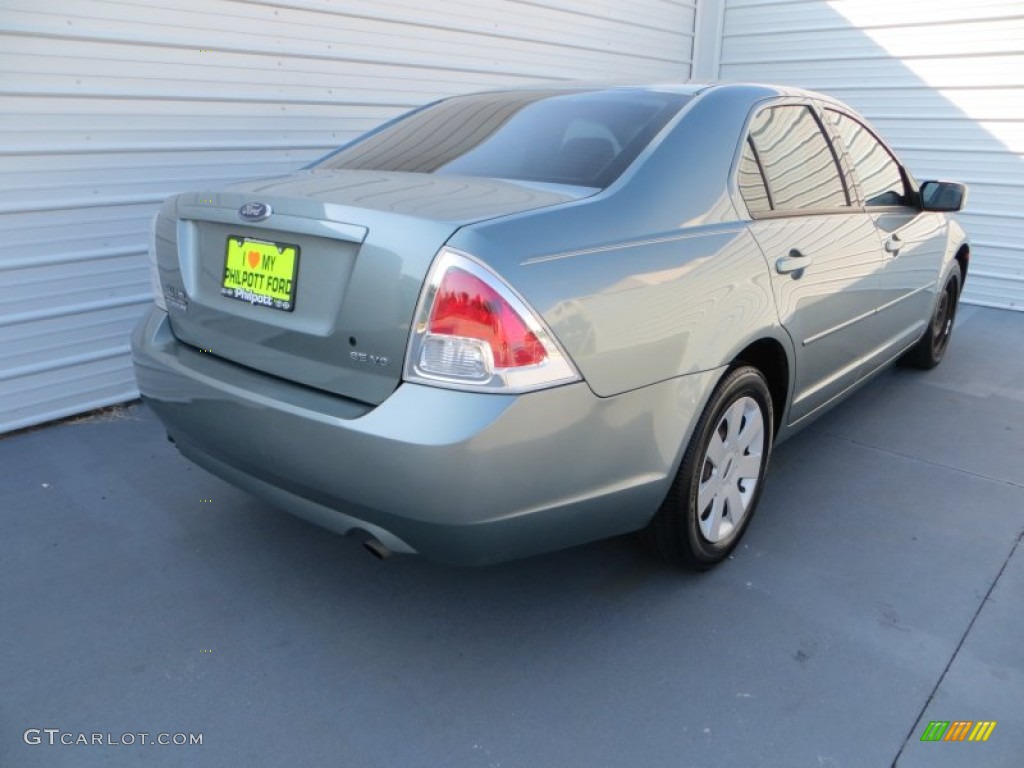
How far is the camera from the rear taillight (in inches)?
72.7

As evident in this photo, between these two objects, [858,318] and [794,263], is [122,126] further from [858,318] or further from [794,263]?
[858,318]

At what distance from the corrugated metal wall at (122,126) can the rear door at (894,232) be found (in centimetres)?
99

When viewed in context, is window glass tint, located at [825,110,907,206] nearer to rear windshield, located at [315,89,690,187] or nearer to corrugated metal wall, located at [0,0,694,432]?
corrugated metal wall, located at [0,0,694,432]

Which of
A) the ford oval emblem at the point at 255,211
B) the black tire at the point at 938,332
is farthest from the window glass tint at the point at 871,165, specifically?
Answer: the ford oval emblem at the point at 255,211

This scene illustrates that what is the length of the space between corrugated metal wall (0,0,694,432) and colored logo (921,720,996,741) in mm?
2911

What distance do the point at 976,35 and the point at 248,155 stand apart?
5800mm


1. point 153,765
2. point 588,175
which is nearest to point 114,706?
point 153,765

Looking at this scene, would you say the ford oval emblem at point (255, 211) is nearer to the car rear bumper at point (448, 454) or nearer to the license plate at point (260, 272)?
the license plate at point (260, 272)

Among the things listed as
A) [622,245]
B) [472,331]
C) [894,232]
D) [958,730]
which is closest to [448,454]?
[472,331]

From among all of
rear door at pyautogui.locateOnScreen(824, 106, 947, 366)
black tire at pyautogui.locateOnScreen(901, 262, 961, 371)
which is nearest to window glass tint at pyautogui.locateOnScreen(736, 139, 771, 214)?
rear door at pyautogui.locateOnScreen(824, 106, 947, 366)

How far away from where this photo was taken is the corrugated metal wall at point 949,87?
6.63m

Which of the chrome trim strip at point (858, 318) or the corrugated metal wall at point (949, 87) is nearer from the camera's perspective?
the chrome trim strip at point (858, 318)

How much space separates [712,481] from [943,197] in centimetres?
216

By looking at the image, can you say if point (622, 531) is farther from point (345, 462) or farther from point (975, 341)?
point (975, 341)
